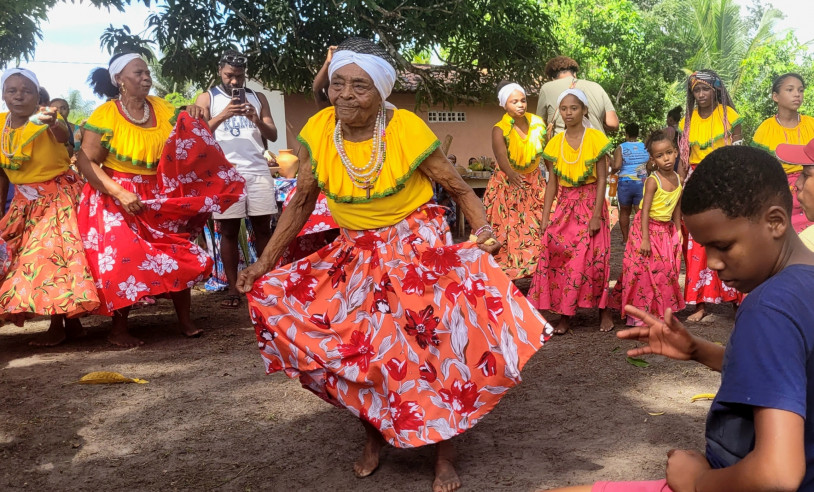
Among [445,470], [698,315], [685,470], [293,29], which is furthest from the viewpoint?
[293,29]

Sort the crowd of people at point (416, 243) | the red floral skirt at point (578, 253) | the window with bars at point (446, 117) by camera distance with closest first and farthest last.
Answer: the crowd of people at point (416, 243), the red floral skirt at point (578, 253), the window with bars at point (446, 117)

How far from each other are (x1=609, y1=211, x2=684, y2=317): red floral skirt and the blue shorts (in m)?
3.61

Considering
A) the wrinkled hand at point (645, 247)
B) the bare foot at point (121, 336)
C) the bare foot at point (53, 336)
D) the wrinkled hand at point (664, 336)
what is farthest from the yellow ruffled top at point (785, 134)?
the bare foot at point (53, 336)

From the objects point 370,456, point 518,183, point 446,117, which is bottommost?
point 370,456

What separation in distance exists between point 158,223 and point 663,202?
4037 millimetres

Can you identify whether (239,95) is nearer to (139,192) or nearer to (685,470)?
(139,192)

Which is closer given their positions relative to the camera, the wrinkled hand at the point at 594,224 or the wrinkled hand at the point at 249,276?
the wrinkled hand at the point at 249,276

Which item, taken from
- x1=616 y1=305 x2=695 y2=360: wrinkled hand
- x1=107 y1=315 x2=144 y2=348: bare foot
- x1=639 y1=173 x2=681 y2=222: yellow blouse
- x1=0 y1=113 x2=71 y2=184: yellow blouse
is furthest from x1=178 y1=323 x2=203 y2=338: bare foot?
x1=616 y1=305 x2=695 y2=360: wrinkled hand

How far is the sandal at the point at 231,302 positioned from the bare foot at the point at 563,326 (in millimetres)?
3206

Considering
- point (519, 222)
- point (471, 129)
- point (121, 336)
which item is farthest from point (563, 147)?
point (471, 129)

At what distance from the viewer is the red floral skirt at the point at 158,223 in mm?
5586

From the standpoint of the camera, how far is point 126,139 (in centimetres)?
559

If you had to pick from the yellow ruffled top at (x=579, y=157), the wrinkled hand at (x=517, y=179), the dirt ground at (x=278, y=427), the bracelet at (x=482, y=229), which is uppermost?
the yellow ruffled top at (x=579, y=157)

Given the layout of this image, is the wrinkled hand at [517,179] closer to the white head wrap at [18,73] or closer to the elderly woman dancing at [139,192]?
the elderly woman dancing at [139,192]
